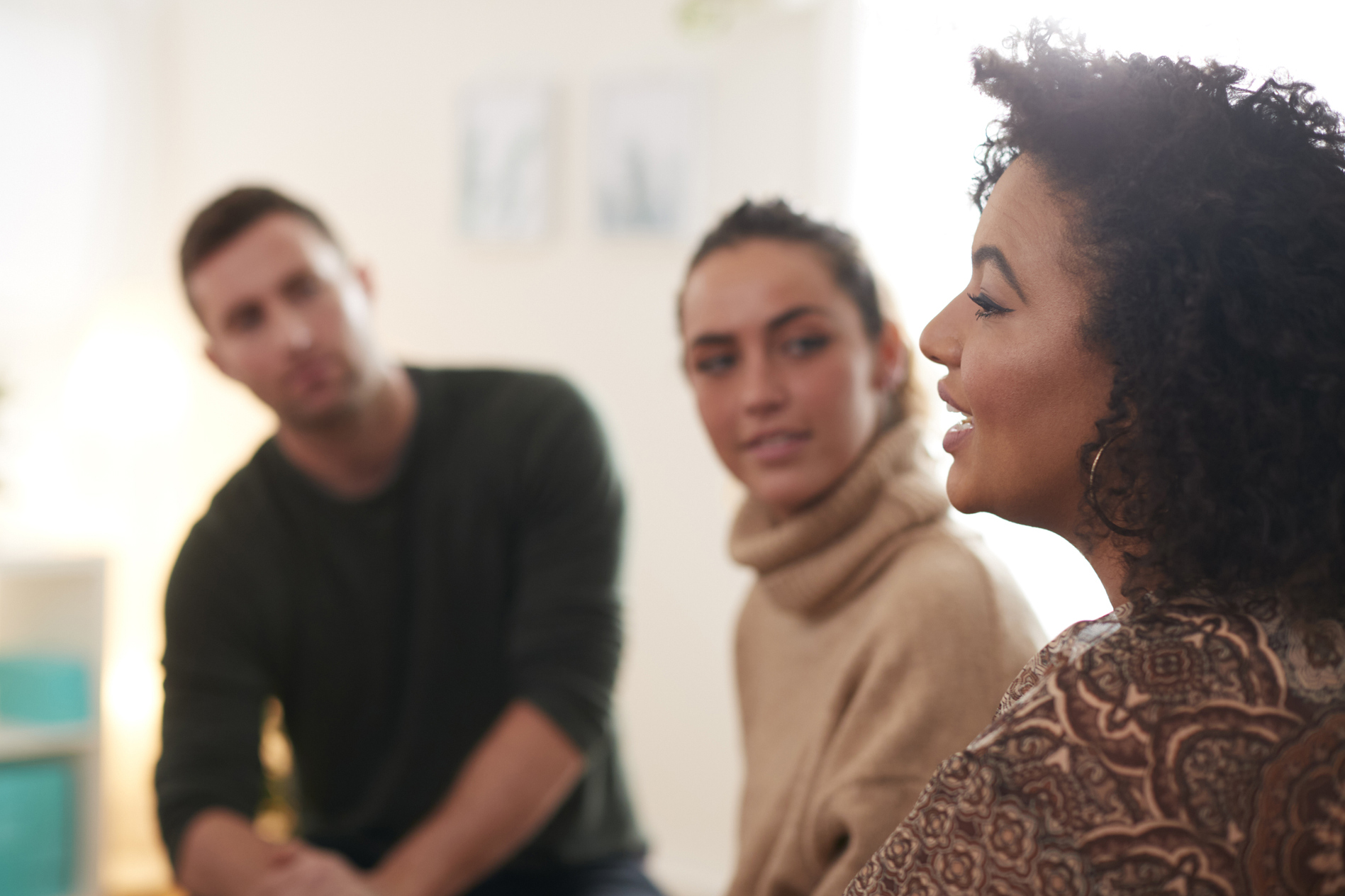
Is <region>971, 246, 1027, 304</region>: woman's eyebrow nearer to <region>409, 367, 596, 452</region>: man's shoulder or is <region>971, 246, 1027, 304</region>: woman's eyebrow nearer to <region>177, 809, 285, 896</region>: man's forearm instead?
<region>409, 367, 596, 452</region>: man's shoulder

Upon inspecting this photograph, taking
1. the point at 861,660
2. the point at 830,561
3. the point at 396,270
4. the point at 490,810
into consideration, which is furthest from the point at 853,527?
the point at 396,270

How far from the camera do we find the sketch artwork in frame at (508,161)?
3.20 meters

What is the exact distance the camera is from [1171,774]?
1.88 feet

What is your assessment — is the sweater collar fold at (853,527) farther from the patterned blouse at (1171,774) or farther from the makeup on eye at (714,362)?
the patterned blouse at (1171,774)

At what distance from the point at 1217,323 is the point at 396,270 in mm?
3127

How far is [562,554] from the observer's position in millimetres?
1721

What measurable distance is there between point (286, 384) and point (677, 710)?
172 centimetres

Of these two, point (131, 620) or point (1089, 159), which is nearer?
point (1089, 159)

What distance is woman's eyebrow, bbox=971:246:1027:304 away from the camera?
716 mm

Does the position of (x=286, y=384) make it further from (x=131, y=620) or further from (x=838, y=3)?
(x=131, y=620)

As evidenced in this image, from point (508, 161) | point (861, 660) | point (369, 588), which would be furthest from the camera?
point (508, 161)

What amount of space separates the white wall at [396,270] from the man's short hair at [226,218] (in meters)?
1.07

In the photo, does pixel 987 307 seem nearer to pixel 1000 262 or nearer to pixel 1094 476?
pixel 1000 262

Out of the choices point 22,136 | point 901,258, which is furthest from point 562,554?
point 22,136
